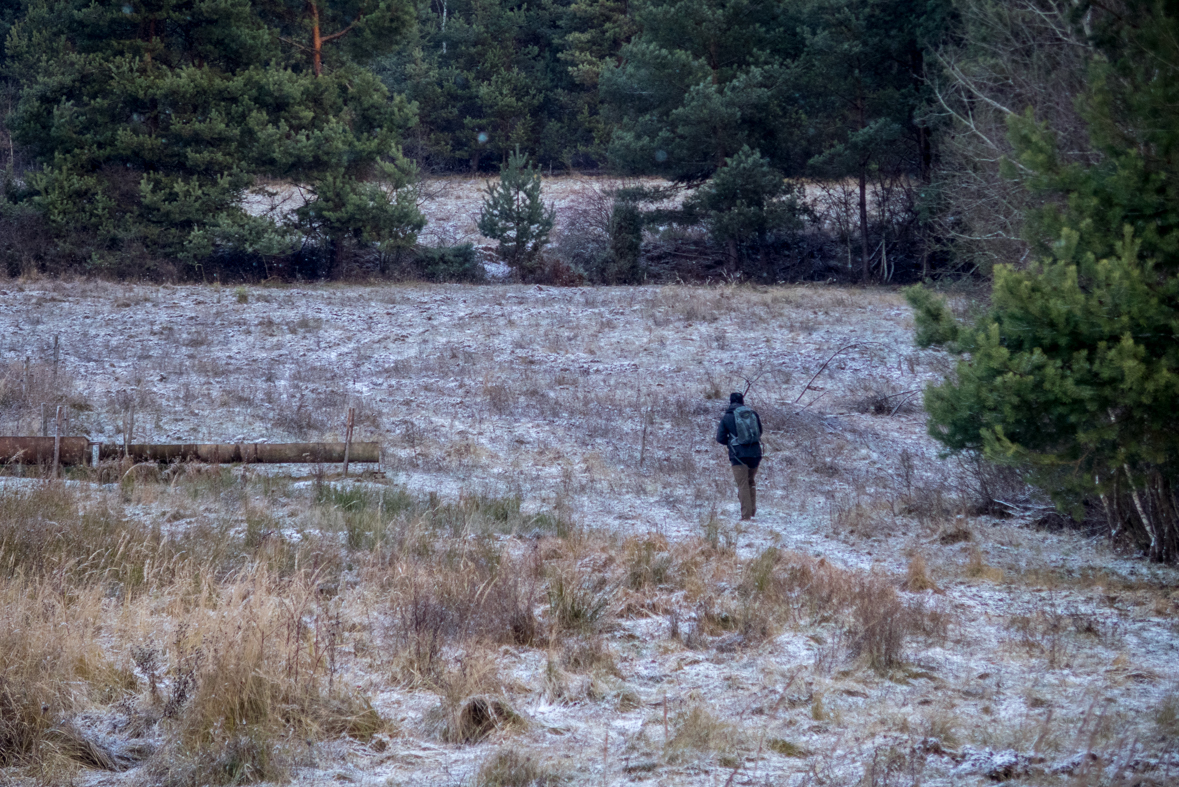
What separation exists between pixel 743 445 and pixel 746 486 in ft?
1.64

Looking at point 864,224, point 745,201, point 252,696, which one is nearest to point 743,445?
point 252,696

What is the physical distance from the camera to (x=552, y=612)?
21.4ft

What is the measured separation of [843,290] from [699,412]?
539 inches

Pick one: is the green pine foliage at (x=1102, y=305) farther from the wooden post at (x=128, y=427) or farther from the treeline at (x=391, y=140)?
the treeline at (x=391, y=140)

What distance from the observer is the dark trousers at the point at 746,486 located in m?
10.6

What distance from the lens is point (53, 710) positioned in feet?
14.6

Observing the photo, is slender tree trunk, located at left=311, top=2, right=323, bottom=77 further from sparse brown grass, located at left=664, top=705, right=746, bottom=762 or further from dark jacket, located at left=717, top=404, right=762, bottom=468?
sparse brown grass, located at left=664, top=705, right=746, bottom=762

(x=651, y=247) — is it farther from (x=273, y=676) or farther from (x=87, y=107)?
(x=273, y=676)

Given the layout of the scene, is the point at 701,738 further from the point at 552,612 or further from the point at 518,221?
the point at 518,221

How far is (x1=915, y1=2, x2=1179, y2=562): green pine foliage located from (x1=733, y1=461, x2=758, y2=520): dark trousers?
3359 millimetres

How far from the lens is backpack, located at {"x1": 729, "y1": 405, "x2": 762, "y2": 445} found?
34.2 feet

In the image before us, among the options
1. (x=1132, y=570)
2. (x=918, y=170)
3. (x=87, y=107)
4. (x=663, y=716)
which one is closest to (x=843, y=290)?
(x=918, y=170)

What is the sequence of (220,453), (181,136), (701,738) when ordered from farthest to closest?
1. (181,136)
2. (220,453)
3. (701,738)

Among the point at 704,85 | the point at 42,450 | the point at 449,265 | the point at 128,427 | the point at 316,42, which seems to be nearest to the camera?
the point at 42,450
